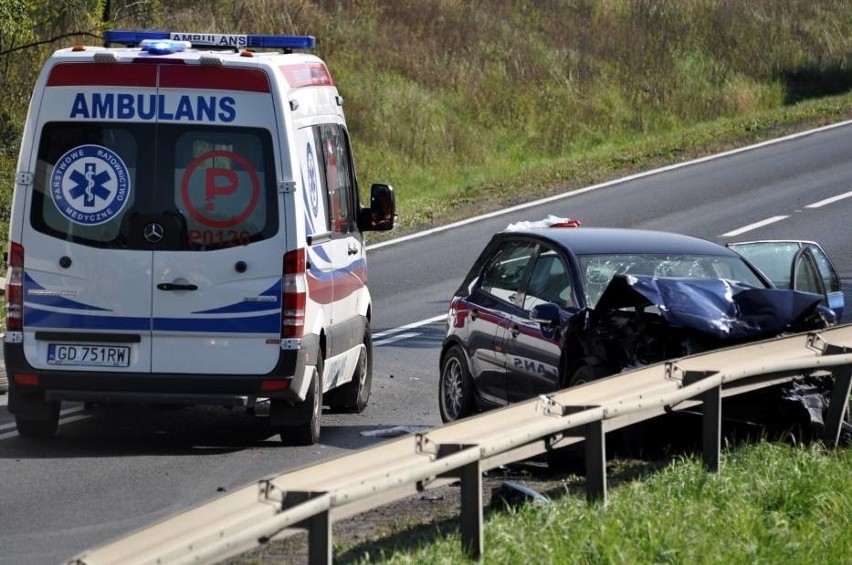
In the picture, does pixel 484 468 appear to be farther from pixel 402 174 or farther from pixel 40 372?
pixel 402 174

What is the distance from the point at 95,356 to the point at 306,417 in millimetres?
1457

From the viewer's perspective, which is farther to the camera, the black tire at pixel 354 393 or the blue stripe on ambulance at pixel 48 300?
the black tire at pixel 354 393

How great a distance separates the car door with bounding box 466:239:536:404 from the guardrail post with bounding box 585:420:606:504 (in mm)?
3406

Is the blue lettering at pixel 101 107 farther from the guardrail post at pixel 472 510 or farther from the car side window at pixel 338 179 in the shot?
the guardrail post at pixel 472 510

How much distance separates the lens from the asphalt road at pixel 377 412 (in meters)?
8.59

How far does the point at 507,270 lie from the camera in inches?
436

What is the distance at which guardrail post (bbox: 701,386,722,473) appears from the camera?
7.79 m

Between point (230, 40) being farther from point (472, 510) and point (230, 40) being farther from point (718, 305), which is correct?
point (472, 510)

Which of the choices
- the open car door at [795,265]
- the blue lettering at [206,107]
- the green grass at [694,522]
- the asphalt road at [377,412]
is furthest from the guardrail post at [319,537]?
the open car door at [795,265]

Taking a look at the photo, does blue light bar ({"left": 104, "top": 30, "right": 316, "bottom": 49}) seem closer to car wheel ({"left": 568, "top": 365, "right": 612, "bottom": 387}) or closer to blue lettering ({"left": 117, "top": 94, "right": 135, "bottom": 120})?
blue lettering ({"left": 117, "top": 94, "right": 135, "bottom": 120})

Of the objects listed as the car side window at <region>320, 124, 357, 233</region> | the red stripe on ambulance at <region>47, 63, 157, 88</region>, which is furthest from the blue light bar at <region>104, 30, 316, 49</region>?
the red stripe on ambulance at <region>47, 63, 157, 88</region>

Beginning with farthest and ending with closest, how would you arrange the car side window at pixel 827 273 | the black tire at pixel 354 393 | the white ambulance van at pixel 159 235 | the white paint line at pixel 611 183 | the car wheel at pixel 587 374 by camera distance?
1. the white paint line at pixel 611 183
2. the black tire at pixel 354 393
3. the car side window at pixel 827 273
4. the white ambulance van at pixel 159 235
5. the car wheel at pixel 587 374

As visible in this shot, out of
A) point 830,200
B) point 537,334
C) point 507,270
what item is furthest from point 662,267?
point 830,200

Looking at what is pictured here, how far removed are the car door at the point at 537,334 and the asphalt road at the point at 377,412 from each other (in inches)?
48.8
